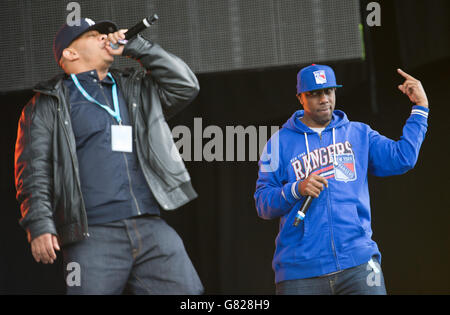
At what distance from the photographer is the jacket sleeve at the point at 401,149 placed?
2.68 meters

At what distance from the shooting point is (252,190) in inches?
168

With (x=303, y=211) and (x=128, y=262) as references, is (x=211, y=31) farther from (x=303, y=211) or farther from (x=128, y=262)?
(x=128, y=262)

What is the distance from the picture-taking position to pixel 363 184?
267cm

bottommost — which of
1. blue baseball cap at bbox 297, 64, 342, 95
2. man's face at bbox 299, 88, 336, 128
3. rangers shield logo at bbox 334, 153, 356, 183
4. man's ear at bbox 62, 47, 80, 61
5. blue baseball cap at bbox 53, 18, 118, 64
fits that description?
rangers shield logo at bbox 334, 153, 356, 183

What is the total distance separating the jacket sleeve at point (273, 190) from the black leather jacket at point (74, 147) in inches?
15.1

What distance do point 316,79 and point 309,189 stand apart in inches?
22.0

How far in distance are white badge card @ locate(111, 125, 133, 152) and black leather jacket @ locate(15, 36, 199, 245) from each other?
0.03 metres

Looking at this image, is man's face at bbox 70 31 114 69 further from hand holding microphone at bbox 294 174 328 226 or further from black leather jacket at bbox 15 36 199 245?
hand holding microphone at bbox 294 174 328 226

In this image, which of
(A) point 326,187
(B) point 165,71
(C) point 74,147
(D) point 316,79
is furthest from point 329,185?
(C) point 74,147

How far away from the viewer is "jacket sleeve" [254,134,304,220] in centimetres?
261

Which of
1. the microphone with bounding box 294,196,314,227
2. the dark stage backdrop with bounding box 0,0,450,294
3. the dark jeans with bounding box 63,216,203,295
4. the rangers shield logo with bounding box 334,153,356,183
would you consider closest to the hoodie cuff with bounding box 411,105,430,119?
the rangers shield logo with bounding box 334,153,356,183

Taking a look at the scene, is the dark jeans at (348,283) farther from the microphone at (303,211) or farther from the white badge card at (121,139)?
the white badge card at (121,139)

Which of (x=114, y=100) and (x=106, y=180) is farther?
(x=114, y=100)
